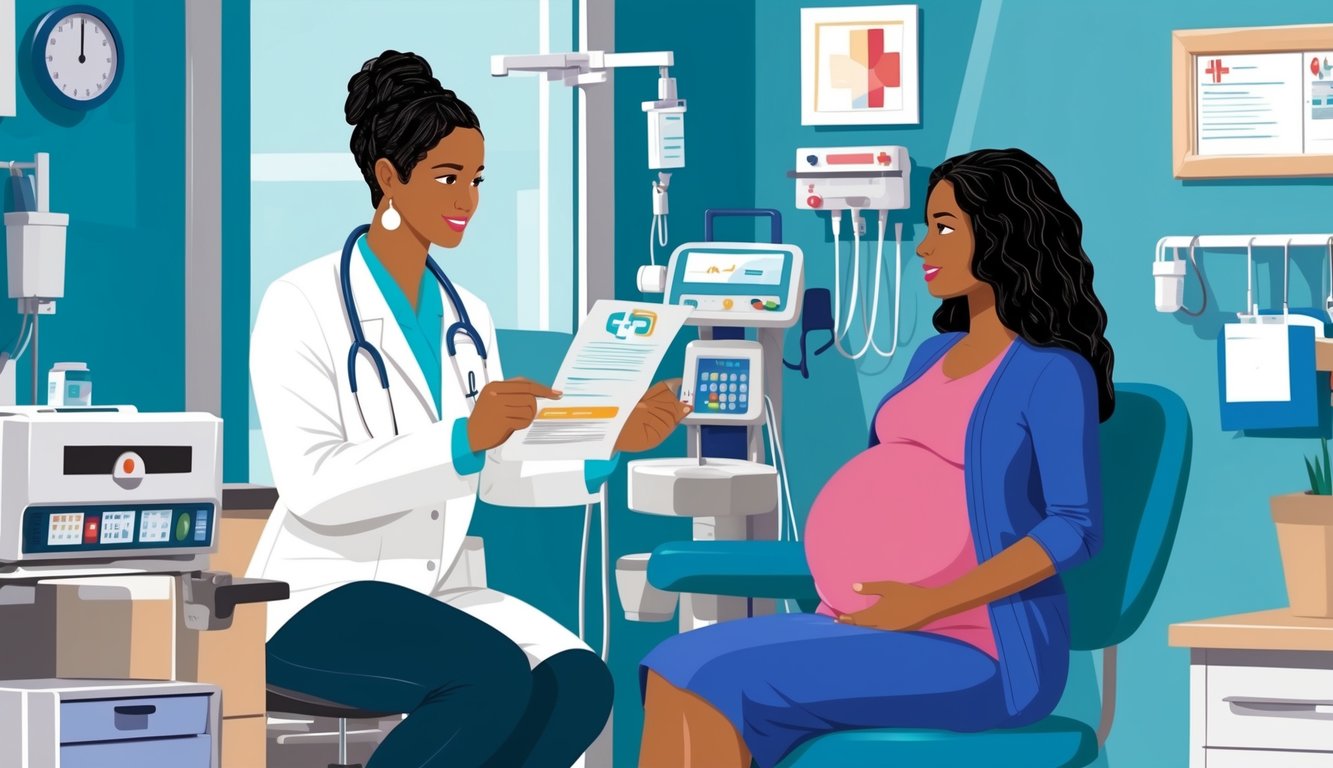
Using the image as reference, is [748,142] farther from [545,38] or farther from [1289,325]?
[1289,325]

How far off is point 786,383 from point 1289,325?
110 centimetres

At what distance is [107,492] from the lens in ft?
8.00

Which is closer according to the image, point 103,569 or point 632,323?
point 103,569

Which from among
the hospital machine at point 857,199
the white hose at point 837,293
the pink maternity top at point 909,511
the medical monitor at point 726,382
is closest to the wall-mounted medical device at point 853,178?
the hospital machine at point 857,199

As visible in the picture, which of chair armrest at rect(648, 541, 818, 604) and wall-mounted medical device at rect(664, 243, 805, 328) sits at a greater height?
wall-mounted medical device at rect(664, 243, 805, 328)

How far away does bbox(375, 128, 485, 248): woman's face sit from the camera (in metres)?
2.90

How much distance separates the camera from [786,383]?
4.03 meters

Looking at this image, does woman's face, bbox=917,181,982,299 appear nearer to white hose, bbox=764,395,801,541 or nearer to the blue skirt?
the blue skirt

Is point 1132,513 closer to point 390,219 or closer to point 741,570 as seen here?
point 741,570

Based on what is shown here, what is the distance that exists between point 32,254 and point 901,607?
5.48 ft

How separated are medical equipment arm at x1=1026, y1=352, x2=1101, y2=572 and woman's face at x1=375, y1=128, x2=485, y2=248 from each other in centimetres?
94

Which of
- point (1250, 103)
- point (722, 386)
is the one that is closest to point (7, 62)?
point (722, 386)

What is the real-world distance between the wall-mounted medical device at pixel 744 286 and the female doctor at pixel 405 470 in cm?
68

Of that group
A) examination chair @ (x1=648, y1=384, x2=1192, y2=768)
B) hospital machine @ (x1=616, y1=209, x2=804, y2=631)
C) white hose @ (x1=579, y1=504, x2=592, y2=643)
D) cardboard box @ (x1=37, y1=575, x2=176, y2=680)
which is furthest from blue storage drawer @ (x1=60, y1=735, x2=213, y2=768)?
white hose @ (x1=579, y1=504, x2=592, y2=643)
